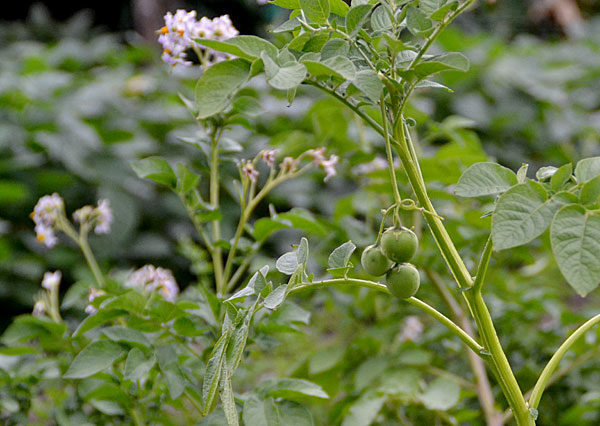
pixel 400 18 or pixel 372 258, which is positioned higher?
pixel 400 18

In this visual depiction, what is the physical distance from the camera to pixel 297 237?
2.66m

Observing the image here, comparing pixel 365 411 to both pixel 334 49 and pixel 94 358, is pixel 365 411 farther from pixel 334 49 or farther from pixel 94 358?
pixel 334 49

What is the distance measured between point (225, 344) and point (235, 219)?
197 centimetres

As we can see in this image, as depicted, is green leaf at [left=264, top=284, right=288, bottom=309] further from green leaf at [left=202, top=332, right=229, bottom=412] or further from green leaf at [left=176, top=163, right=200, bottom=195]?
green leaf at [left=176, top=163, right=200, bottom=195]

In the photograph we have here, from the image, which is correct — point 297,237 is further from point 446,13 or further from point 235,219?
point 446,13

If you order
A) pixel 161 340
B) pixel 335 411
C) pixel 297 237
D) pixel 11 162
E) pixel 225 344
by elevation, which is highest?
pixel 225 344

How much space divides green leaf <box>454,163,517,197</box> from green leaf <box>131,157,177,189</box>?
1.37 feet

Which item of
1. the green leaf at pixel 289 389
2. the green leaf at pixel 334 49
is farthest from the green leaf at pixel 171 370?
the green leaf at pixel 334 49

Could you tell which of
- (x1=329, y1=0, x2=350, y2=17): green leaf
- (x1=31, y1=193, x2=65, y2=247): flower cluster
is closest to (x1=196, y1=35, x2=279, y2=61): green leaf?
(x1=329, y1=0, x2=350, y2=17): green leaf

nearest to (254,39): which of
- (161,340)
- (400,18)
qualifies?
(400,18)

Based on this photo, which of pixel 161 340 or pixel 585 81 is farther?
pixel 585 81

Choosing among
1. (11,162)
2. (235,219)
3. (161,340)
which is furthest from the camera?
(235,219)

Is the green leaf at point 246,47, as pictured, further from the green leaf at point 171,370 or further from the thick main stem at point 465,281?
the green leaf at point 171,370

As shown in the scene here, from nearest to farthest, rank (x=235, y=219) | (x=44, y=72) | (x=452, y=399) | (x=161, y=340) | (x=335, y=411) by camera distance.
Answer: (x=161, y=340)
(x=452, y=399)
(x=335, y=411)
(x=235, y=219)
(x=44, y=72)
